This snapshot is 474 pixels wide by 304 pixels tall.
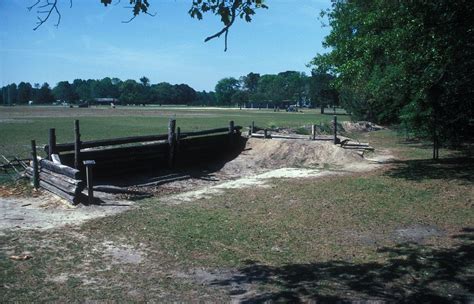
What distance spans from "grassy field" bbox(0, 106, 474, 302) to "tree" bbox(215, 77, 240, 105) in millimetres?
185023

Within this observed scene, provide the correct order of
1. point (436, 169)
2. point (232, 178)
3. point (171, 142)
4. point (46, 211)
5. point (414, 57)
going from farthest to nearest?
1. point (171, 142)
2. point (436, 169)
3. point (232, 178)
4. point (414, 57)
5. point (46, 211)

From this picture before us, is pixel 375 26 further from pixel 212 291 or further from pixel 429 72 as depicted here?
pixel 212 291

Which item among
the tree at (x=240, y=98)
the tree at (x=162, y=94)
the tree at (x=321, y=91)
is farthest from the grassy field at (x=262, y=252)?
the tree at (x=162, y=94)

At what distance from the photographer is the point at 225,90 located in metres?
197

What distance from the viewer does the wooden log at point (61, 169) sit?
1130 cm

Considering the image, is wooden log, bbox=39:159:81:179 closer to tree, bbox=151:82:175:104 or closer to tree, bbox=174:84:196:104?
tree, bbox=151:82:175:104

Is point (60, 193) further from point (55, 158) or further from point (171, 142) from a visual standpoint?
point (171, 142)

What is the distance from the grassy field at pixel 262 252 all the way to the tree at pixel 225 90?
185 meters

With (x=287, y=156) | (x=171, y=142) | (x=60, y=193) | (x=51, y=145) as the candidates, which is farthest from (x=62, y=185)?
(x=287, y=156)

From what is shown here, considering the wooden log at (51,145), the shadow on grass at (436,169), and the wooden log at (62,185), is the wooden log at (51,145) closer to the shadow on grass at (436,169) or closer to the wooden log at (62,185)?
the wooden log at (62,185)

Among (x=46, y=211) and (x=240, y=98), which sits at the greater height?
(x=240, y=98)

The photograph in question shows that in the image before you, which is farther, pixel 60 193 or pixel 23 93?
pixel 23 93

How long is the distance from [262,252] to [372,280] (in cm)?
195

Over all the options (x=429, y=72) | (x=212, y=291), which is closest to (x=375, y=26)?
A: (x=429, y=72)
